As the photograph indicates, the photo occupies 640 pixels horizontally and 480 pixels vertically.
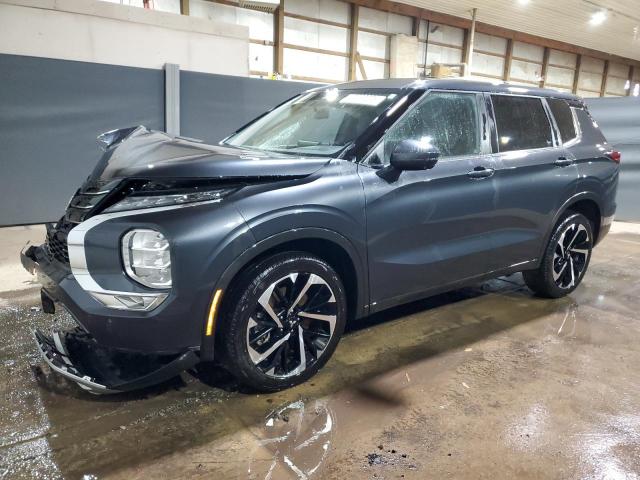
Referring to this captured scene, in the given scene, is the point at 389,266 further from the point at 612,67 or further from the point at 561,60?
the point at 612,67

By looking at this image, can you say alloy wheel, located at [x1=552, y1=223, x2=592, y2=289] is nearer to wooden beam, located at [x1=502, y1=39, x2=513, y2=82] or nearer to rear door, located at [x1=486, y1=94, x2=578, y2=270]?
rear door, located at [x1=486, y1=94, x2=578, y2=270]

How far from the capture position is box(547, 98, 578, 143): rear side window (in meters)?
3.97

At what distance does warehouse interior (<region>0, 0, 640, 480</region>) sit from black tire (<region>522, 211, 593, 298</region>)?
0.49 ft

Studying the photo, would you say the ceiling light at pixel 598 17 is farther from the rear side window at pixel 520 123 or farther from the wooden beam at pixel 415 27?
the rear side window at pixel 520 123

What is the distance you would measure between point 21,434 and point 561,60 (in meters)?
23.5

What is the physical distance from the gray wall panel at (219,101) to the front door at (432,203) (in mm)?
4711

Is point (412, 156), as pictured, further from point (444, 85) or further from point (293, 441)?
point (293, 441)

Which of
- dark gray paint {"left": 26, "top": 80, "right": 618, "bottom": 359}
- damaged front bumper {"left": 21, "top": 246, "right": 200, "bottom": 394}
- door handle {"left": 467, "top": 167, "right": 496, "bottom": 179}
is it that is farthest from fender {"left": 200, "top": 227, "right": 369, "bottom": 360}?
door handle {"left": 467, "top": 167, "right": 496, "bottom": 179}

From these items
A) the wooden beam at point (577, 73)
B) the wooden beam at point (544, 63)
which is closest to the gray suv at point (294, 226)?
the wooden beam at point (544, 63)

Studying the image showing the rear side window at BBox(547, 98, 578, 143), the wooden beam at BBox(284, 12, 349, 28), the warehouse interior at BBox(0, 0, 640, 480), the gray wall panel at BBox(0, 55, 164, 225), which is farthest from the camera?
the wooden beam at BBox(284, 12, 349, 28)

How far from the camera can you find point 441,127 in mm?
3148

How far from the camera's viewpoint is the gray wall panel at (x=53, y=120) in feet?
20.1

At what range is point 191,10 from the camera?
40.3 feet

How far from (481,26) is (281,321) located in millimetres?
17729
